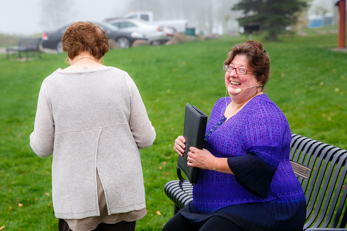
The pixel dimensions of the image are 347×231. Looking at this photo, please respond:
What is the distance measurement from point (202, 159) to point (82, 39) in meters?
1.08

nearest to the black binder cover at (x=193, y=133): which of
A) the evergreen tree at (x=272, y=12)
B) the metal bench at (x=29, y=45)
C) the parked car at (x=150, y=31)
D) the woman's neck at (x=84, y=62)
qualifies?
the woman's neck at (x=84, y=62)

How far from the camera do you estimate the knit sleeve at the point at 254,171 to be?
2.25 meters

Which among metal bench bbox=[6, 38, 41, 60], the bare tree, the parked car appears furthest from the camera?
the bare tree

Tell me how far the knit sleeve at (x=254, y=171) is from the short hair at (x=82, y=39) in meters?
1.14

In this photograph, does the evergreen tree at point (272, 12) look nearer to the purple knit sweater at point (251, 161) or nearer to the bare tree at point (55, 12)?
the purple knit sweater at point (251, 161)

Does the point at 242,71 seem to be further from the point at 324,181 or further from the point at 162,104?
the point at 162,104

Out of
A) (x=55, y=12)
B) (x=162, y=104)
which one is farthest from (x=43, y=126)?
(x=55, y=12)

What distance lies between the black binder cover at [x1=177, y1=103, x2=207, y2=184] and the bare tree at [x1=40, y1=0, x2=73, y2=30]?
249 ft

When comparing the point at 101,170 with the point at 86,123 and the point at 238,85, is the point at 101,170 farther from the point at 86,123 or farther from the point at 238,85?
the point at 238,85

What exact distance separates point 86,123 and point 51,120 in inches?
8.8

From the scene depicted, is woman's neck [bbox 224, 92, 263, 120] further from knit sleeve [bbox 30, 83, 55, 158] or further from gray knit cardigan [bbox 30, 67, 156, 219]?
knit sleeve [bbox 30, 83, 55, 158]

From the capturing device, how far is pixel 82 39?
2.25m

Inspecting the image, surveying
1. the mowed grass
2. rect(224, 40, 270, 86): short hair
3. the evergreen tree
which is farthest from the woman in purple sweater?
the evergreen tree

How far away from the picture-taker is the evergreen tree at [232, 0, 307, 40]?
59.2 feet
